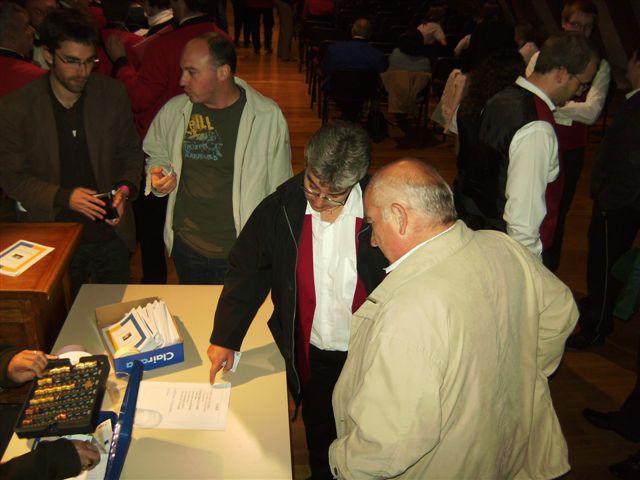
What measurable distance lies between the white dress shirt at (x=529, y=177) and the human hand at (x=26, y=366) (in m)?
1.77

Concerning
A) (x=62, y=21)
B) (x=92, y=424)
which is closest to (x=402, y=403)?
(x=92, y=424)

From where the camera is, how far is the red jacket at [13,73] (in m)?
2.93

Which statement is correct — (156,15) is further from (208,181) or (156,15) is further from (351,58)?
(351,58)

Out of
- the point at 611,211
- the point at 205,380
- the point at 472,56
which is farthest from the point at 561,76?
the point at 472,56

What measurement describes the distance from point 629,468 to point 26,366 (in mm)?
2487

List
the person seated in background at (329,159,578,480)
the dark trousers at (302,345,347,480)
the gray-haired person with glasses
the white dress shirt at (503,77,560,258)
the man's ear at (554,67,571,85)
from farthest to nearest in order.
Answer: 1. the man's ear at (554,67,571,85)
2. the white dress shirt at (503,77,560,258)
3. the dark trousers at (302,345,347,480)
4. the gray-haired person with glasses
5. the person seated in background at (329,159,578,480)

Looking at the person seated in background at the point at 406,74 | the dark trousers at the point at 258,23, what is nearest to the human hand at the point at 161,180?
the person seated in background at the point at 406,74

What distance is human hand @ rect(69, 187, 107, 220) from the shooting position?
233 cm

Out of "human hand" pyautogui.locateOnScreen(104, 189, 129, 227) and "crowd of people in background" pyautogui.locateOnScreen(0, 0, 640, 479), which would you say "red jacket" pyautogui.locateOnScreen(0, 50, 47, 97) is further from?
"human hand" pyautogui.locateOnScreen(104, 189, 129, 227)

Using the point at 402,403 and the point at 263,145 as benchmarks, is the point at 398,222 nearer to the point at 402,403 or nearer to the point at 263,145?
the point at 402,403

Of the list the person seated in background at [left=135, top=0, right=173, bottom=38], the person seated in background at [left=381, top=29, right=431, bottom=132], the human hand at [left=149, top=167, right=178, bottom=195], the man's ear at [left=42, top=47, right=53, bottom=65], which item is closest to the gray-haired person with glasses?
the human hand at [left=149, top=167, right=178, bottom=195]

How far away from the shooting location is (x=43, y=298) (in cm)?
197

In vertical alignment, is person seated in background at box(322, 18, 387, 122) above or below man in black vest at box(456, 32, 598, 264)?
below

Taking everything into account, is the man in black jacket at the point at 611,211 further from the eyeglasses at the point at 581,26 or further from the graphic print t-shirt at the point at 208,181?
the graphic print t-shirt at the point at 208,181
